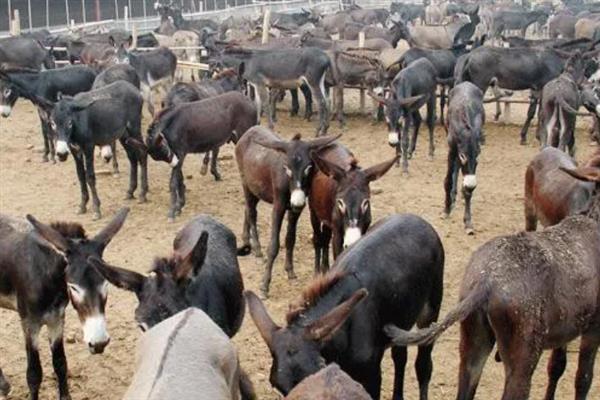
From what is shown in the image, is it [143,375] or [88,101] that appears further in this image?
[88,101]

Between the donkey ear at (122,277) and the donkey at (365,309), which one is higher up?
the donkey ear at (122,277)

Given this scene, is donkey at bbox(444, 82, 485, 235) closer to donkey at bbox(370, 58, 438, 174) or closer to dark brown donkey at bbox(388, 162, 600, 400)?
donkey at bbox(370, 58, 438, 174)

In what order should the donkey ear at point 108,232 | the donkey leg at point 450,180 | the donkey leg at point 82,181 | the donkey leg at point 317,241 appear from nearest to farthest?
the donkey ear at point 108,232
the donkey leg at point 317,241
the donkey leg at point 450,180
the donkey leg at point 82,181

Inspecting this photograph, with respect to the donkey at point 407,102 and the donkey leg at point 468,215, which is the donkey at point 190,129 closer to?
the donkey at point 407,102

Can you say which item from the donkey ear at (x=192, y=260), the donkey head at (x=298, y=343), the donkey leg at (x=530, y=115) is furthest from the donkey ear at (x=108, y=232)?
the donkey leg at (x=530, y=115)

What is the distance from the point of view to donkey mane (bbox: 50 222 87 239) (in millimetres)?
6230

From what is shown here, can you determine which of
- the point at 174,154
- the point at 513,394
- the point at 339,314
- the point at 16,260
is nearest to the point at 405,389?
the point at 513,394

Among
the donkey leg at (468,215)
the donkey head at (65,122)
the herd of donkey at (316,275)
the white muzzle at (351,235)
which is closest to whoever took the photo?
the herd of donkey at (316,275)

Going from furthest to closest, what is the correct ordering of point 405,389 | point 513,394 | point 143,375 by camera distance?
point 405,389
point 513,394
point 143,375

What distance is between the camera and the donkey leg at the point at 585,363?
5.86 m

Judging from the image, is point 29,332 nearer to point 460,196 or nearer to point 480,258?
point 480,258

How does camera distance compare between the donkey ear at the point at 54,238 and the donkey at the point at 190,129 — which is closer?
the donkey ear at the point at 54,238

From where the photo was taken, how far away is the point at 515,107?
20.8m

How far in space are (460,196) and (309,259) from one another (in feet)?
13.5
